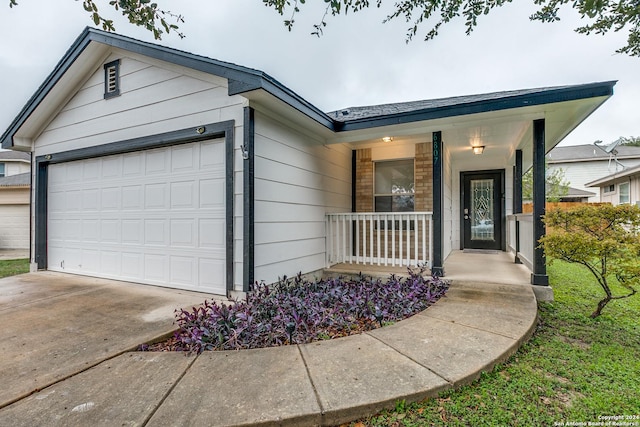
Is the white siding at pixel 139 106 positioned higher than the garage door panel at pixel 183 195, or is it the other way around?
the white siding at pixel 139 106

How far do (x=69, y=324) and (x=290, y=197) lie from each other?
10.6ft

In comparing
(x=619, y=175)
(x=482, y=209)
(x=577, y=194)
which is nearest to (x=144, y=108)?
(x=482, y=209)

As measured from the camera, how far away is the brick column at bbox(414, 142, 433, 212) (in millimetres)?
6285

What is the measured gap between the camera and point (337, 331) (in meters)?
3.27

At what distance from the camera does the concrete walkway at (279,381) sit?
185 cm

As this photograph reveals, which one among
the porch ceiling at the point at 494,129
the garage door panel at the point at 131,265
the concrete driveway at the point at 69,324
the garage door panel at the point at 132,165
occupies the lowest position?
the concrete driveway at the point at 69,324

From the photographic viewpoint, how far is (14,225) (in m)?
11.3

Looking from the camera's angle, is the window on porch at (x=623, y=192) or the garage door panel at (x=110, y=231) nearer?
the garage door panel at (x=110, y=231)

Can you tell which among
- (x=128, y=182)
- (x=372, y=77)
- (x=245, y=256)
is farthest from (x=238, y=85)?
(x=372, y=77)

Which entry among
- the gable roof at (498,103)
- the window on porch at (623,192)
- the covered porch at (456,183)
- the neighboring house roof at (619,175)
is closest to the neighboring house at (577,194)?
the neighboring house roof at (619,175)

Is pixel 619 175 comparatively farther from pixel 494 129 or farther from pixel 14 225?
pixel 14 225

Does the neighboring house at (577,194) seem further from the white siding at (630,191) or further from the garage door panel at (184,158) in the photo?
the garage door panel at (184,158)

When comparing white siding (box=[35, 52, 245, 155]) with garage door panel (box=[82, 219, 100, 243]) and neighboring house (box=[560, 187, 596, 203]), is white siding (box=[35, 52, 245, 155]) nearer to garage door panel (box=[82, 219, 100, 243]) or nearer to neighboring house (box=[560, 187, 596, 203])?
garage door panel (box=[82, 219, 100, 243])

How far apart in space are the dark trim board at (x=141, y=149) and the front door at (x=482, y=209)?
683 centimetres
